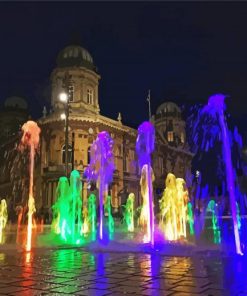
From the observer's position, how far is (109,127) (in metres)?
45.7

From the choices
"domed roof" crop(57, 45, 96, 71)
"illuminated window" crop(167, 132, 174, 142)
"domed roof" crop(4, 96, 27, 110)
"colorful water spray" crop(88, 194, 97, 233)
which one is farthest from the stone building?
"domed roof" crop(4, 96, 27, 110)

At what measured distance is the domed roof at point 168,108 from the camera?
70875mm

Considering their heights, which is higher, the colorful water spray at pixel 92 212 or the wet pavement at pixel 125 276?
the colorful water spray at pixel 92 212

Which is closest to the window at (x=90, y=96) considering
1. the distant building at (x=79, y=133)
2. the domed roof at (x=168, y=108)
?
the distant building at (x=79, y=133)

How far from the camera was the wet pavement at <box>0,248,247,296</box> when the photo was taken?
18.5ft

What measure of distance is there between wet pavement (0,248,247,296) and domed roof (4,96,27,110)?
59.2 metres

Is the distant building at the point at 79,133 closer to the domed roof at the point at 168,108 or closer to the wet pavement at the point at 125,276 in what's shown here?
the domed roof at the point at 168,108

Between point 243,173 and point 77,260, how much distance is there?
41.5 metres

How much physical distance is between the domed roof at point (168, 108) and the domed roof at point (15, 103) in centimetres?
2482

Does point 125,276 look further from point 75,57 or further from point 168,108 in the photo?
point 168,108

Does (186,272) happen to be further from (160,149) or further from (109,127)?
(160,149)

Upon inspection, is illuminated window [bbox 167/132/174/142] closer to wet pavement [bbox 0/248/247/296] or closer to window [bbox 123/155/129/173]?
window [bbox 123/155/129/173]

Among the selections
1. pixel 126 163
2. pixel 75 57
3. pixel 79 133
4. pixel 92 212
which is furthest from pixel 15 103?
pixel 92 212

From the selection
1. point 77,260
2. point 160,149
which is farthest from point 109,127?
point 77,260
